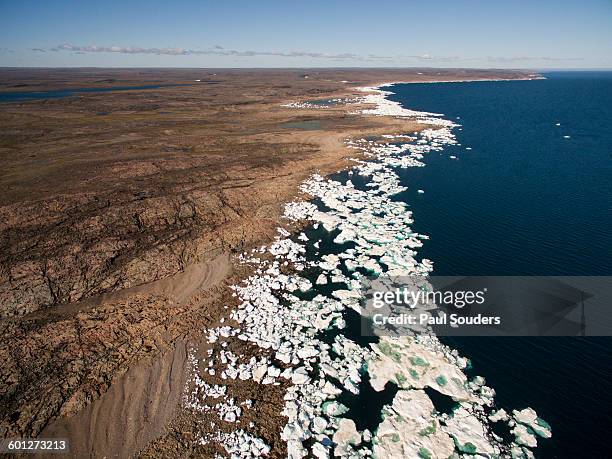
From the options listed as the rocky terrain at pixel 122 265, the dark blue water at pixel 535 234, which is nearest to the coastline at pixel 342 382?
the rocky terrain at pixel 122 265

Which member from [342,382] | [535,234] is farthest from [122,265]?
[535,234]

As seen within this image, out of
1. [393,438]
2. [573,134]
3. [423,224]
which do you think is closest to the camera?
[393,438]

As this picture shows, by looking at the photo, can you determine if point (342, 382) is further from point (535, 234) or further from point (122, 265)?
point (535, 234)

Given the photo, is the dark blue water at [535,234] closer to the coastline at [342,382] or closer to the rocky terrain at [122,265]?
the coastline at [342,382]

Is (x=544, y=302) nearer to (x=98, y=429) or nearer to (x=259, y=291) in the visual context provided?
(x=259, y=291)

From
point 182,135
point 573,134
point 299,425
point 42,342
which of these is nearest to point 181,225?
point 42,342

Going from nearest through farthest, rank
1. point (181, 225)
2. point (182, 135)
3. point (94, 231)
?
point (94, 231)
point (181, 225)
point (182, 135)

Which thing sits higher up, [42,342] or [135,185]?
[135,185]
